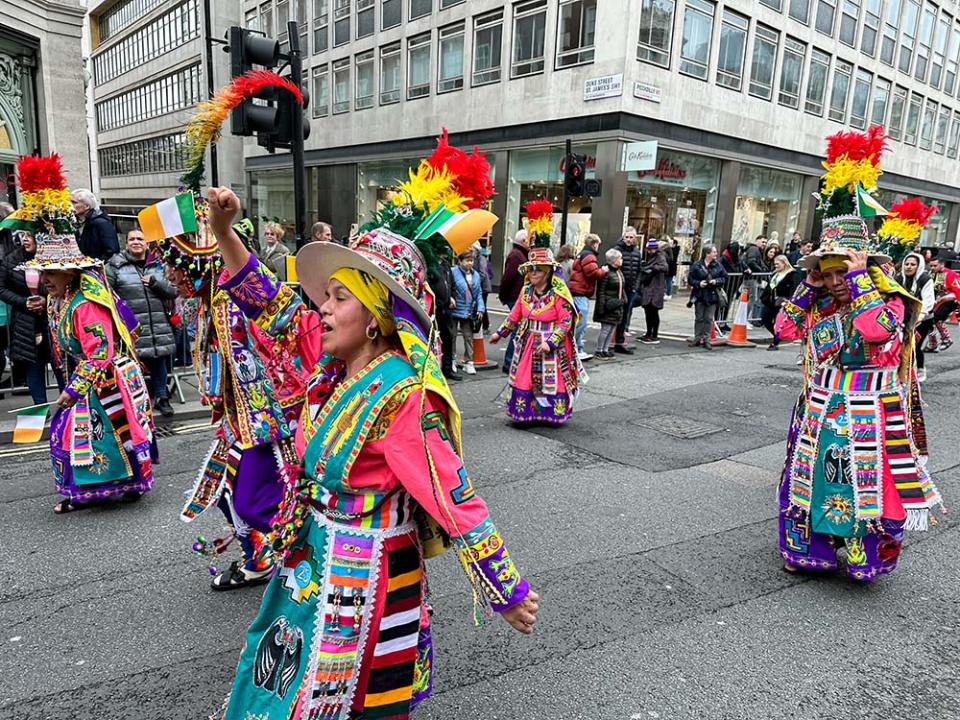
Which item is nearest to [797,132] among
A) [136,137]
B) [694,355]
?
[694,355]

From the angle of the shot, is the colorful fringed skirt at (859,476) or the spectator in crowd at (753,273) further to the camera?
the spectator in crowd at (753,273)

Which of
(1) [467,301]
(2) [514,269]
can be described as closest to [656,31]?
(2) [514,269]

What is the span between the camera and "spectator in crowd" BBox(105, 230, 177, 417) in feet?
22.5

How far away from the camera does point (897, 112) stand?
27.5m

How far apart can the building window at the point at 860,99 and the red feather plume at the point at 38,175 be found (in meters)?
27.5

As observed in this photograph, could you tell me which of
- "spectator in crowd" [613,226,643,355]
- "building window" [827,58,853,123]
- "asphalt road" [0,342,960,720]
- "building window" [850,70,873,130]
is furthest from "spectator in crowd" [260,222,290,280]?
"building window" [850,70,873,130]

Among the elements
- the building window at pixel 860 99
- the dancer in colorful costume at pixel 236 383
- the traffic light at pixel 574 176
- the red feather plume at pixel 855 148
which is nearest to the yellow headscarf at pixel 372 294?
the dancer in colorful costume at pixel 236 383

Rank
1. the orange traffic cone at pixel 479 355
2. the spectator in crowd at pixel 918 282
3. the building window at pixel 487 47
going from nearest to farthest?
the spectator in crowd at pixel 918 282, the orange traffic cone at pixel 479 355, the building window at pixel 487 47

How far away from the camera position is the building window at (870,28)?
962 inches

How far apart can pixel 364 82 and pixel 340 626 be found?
2683cm

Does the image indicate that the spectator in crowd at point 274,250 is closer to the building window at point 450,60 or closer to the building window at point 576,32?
A: the building window at point 576,32

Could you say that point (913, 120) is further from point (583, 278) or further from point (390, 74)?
point (583, 278)

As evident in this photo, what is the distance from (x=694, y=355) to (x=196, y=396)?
802 centimetres

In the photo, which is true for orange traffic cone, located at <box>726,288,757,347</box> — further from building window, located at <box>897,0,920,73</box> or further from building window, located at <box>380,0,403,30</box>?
building window, located at <box>897,0,920,73</box>
